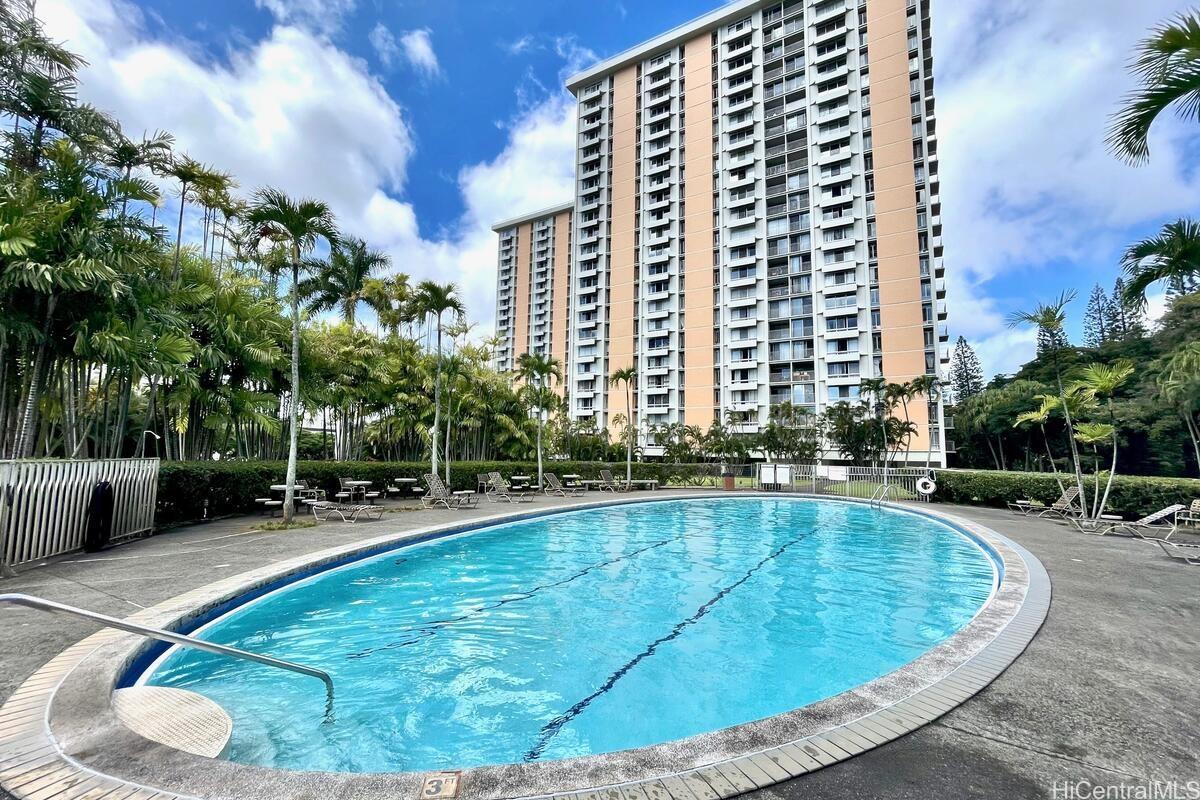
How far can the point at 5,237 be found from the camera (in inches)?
255

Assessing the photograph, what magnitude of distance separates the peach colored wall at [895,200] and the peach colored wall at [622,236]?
24.4 m

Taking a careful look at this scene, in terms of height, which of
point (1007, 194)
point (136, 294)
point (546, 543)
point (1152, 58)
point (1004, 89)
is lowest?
point (546, 543)

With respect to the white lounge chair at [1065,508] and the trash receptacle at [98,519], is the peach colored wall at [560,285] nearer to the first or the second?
the white lounge chair at [1065,508]

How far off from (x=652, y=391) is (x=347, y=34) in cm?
3986

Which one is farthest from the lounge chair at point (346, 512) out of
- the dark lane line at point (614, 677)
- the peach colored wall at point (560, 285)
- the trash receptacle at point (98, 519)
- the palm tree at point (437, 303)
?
the peach colored wall at point (560, 285)

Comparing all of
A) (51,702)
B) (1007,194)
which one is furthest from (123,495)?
(1007,194)

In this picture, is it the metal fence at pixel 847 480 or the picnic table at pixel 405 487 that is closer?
the picnic table at pixel 405 487

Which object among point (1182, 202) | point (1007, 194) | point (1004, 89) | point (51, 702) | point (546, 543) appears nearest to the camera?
point (51, 702)

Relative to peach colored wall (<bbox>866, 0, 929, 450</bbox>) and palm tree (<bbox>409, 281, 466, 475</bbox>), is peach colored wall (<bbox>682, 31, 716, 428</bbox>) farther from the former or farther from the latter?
palm tree (<bbox>409, 281, 466, 475</bbox>)

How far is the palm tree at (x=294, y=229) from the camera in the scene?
10.4 metres

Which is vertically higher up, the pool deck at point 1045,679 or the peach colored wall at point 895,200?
the peach colored wall at point 895,200

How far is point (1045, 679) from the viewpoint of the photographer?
3.45 meters

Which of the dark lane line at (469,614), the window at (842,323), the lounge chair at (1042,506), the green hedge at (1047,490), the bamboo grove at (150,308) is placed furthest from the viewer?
the window at (842,323)

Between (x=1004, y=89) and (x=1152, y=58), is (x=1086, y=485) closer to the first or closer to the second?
(x=1004, y=89)
